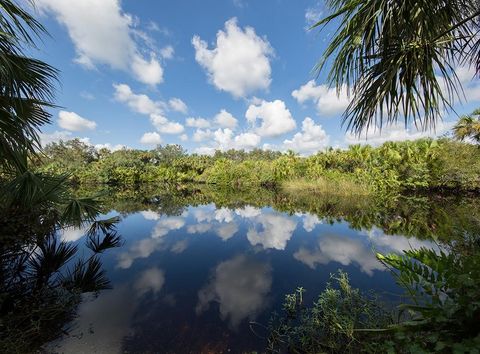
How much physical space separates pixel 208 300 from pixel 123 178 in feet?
91.6

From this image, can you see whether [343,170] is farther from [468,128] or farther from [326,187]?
[468,128]

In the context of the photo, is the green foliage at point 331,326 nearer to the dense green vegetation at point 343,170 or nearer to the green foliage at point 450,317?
the green foliage at point 450,317

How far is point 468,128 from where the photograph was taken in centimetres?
1319

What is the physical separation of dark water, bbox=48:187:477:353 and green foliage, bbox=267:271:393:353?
242 mm

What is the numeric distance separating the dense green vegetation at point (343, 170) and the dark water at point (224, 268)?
8.54 feet

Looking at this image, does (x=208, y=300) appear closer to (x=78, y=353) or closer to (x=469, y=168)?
(x=78, y=353)

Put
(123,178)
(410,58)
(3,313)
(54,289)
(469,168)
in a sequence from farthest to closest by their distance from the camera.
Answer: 1. (123,178)
2. (469,168)
3. (54,289)
4. (3,313)
5. (410,58)

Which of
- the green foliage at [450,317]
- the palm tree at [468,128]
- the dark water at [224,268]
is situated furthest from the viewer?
the palm tree at [468,128]

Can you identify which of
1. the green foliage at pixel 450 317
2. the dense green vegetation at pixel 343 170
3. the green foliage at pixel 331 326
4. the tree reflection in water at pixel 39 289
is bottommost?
the green foliage at pixel 331 326

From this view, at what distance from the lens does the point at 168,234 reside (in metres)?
8.09

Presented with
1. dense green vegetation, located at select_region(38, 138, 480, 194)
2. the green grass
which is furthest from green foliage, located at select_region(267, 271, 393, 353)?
the green grass

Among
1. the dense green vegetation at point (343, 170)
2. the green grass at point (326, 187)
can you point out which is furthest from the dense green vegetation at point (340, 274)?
the green grass at point (326, 187)

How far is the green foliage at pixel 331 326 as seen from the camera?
2.48 m

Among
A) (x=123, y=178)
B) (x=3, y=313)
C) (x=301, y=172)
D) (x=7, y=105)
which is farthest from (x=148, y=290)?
(x=123, y=178)
